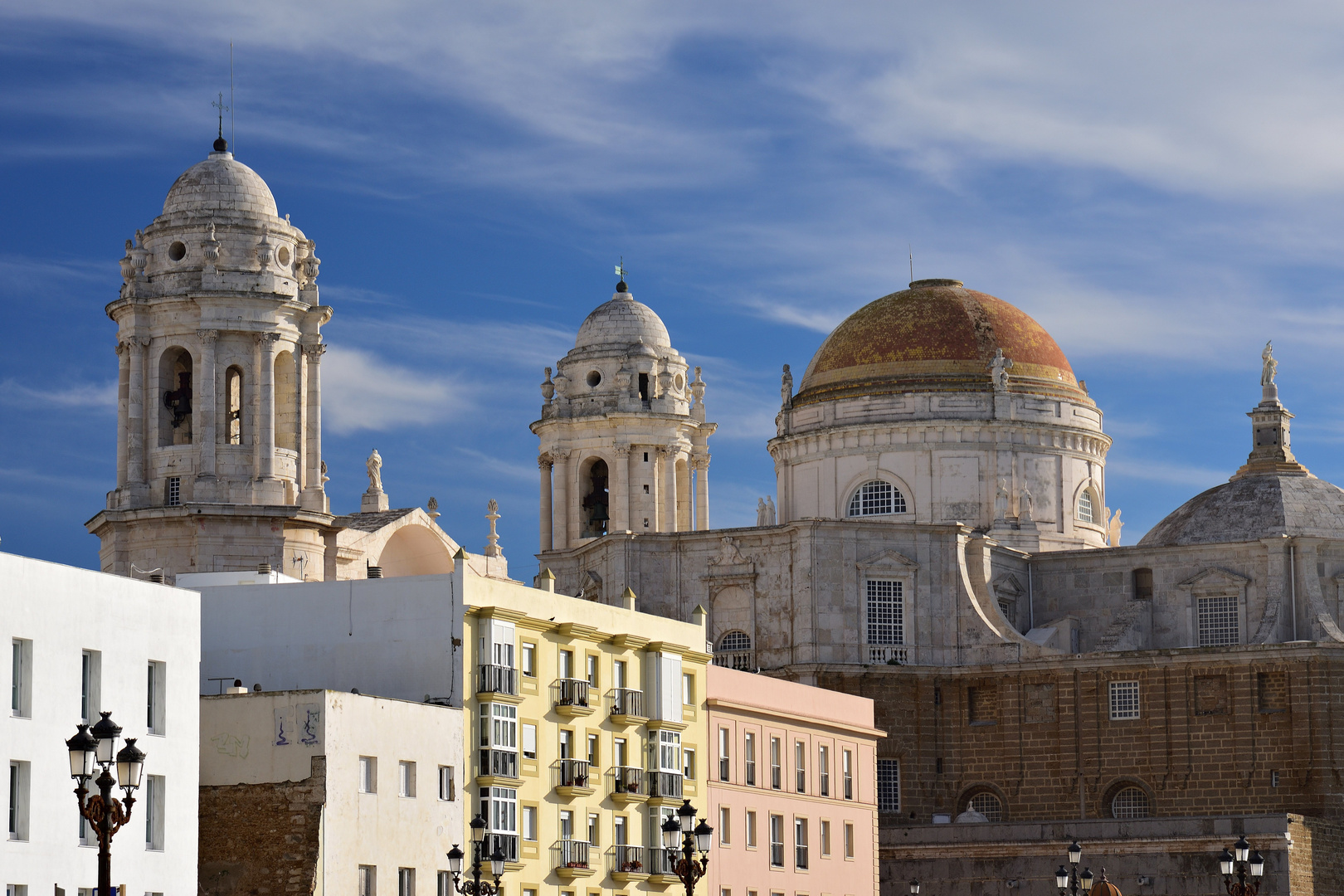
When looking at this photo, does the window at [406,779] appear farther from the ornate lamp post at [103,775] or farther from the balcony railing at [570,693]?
the ornate lamp post at [103,775]

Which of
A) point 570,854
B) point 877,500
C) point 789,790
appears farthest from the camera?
point 877,500

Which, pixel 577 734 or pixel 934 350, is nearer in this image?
pixel 577 734

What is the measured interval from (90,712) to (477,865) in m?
7.20

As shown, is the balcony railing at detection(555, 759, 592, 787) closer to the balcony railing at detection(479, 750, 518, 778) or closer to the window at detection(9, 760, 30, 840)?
the balcony railing at detection(479, 750, 518, 778)

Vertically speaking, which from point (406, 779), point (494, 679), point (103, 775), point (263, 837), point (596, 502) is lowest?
point (263, 837)

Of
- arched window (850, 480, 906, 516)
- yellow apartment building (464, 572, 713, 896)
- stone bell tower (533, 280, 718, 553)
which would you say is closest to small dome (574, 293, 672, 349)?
stone bell tower (533, 280, 718, 553)

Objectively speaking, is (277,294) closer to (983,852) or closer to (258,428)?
(258,428)

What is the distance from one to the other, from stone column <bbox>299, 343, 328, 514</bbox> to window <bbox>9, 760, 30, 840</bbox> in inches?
1010

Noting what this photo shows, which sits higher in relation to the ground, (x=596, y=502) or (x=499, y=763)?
(x=596, y=502)

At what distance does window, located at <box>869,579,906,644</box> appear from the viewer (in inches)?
3253

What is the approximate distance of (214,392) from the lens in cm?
6781

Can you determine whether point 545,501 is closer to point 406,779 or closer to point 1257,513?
point 1257,513

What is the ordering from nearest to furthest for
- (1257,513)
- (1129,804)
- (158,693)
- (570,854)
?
(158,693), (570,854), (1129,804), (1257,513)

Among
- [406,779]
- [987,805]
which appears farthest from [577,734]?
[987,805]
